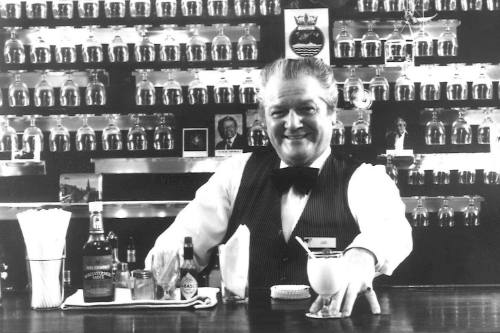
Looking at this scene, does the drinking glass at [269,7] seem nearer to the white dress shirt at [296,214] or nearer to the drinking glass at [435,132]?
the drinking glass at [435,132]

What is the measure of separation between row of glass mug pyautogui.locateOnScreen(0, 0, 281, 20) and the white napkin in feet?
8.41

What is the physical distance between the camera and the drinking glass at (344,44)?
4.49m

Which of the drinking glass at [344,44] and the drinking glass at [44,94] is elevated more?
the drinking glass at [344,44]

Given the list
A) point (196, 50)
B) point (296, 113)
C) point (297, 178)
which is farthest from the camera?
point (196, 50)

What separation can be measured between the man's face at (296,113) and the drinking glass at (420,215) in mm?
1789

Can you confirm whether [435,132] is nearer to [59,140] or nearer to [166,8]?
[166,8]

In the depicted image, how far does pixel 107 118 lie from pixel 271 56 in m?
1.08

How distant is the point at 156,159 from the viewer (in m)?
4.51

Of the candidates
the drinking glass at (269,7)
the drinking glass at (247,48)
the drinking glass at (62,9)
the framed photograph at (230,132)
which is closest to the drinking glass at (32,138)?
the drinking glass at (62,9)

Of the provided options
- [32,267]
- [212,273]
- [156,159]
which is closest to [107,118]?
[156,159]

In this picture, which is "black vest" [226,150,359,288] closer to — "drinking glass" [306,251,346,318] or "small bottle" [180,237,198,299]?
"small bottle" [180,237,198,299]

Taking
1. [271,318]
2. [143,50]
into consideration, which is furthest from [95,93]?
[271,318]

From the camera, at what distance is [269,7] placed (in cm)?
449

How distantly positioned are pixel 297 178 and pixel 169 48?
184cm
